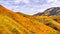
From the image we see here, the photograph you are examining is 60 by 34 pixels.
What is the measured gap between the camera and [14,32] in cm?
5666

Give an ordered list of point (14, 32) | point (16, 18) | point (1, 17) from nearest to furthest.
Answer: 1. point (14, 32)
2. point (1, 17)
3. point (16, 18)

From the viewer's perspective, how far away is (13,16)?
74.3 meters

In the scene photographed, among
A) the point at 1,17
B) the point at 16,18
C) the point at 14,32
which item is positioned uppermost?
the point at 16,18

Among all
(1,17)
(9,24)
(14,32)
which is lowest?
(14,32)

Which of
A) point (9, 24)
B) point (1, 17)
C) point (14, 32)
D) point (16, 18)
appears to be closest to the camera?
point (14, 32)

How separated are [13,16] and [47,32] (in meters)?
15.4

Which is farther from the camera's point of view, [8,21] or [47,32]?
[47,32]

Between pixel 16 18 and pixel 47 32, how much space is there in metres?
14.2

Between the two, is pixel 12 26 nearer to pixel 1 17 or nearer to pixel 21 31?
pixel 21 31

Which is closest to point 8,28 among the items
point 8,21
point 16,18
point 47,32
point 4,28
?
point 4,28

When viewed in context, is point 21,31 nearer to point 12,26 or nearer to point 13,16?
point 12,26

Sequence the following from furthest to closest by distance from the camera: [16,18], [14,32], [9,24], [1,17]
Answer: [16,18]
[1,17]
[9,24]
[14,32]

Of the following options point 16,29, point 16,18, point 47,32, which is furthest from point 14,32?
point 47,32

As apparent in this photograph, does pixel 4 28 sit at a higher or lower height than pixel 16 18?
lower
